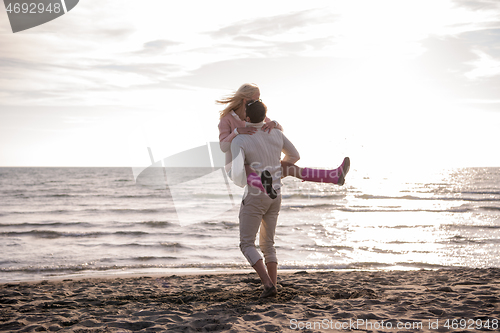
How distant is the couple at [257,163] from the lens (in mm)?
3592

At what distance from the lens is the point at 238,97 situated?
12.2 ft

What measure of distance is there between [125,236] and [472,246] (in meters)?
9.65

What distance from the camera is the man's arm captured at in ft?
12.7

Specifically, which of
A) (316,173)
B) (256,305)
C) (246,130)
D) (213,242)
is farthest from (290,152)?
(213,242)

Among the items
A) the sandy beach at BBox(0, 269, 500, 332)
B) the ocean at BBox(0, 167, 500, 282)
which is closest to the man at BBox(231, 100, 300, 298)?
the sandy beach at BBox(0, 269, 500, 332)

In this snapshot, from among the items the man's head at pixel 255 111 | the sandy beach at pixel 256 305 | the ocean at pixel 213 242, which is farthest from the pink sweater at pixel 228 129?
the ocean at pixel 213 242

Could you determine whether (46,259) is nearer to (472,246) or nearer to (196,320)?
(196,320)

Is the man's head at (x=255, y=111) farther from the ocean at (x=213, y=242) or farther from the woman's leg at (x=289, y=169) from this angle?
the ocean at (x=213, y=242)

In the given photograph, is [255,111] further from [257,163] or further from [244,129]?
[257,163]

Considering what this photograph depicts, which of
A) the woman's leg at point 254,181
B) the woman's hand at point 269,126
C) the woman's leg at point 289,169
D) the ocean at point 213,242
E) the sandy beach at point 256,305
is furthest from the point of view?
the ocean at point 213,242

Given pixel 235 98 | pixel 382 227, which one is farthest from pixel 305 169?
pixel 382 227

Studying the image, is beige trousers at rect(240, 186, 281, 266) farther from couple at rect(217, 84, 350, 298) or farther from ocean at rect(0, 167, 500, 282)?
ocean at rect(0, 167, 500, 282)

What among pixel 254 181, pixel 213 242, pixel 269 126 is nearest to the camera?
pixel 254 181

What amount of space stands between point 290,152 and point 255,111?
2.02 feet
